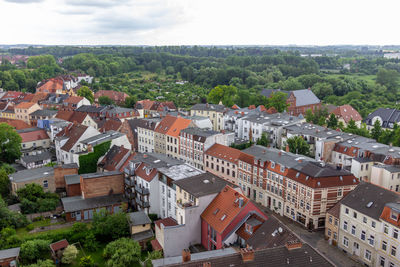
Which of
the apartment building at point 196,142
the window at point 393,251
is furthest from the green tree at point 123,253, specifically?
the apartment building at point 196,142

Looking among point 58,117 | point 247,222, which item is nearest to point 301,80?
point 58,117

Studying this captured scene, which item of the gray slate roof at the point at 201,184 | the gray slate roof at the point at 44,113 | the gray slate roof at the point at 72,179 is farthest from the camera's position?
the gray slate roof at the point at 44,113

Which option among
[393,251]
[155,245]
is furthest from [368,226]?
[155,245]

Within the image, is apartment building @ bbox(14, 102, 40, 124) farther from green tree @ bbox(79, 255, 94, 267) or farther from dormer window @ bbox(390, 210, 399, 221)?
dormer window @ bbox(390, 210, 399, 221)

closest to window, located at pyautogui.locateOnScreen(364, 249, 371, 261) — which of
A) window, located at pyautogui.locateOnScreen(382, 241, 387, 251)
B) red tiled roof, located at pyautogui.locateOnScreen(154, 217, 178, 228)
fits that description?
window, located at pyautogui.locateOnScreen(382, 241, 387, 251)

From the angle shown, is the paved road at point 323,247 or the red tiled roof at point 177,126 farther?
the red tiled roof at point 177,126

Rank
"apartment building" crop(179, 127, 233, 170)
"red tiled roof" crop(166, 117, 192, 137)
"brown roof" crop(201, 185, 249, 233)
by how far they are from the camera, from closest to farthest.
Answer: "brown roof" crop(201, 185, 249, 233), "apartment building" crop(179, 127, 233, 170), "red tiled roof" crop(166, 117, 192, 137)

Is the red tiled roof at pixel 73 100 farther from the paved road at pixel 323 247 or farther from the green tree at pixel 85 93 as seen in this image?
the paved road at pixel 323 247
